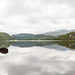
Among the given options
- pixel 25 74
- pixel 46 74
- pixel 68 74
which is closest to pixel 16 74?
pixel 25 74

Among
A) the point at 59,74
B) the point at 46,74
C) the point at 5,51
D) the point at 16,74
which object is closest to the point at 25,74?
the point at 16,74

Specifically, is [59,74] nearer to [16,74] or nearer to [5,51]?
[16,74]

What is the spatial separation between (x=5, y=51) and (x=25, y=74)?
88.3ft

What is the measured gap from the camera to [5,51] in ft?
A: 131

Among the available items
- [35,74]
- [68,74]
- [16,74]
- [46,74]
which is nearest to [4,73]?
[16,74]

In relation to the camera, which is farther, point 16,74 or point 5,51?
point 5,51

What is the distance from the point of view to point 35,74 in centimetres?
1430

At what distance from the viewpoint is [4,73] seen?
1498 cm

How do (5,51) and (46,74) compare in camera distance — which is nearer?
(46,74)

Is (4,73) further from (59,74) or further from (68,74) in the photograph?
(68,74)

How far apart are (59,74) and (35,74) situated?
103 inches

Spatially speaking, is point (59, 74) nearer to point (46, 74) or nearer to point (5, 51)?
point (46, 74)

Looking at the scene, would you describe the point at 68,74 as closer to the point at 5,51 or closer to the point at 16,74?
the point at 16,74

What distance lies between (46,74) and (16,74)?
3.30 meters
